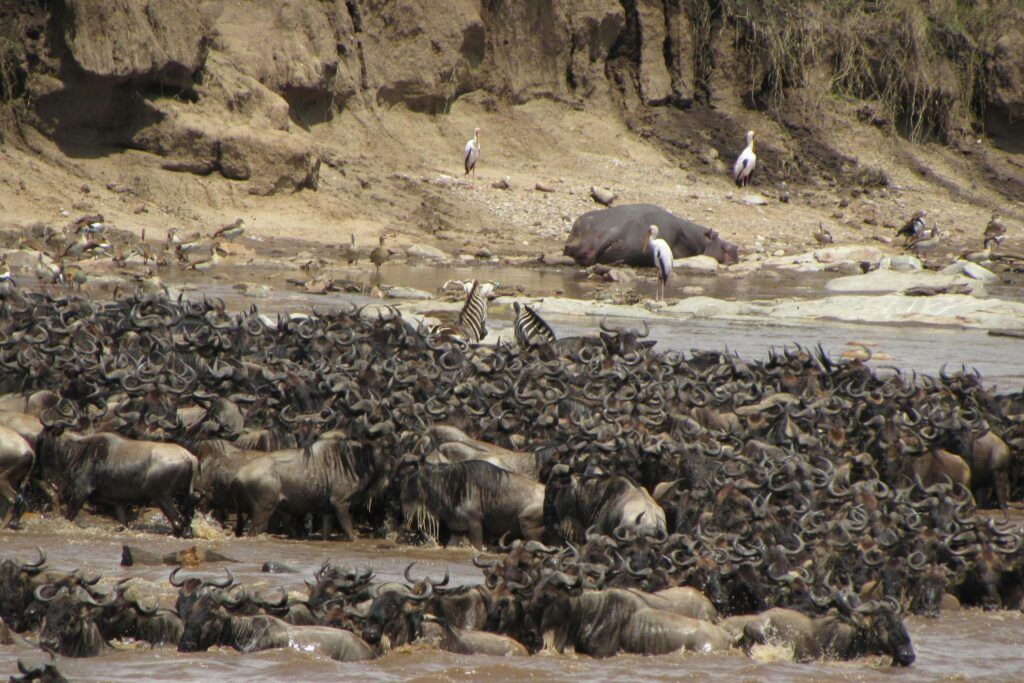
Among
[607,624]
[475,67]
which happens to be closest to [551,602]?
[607,624]

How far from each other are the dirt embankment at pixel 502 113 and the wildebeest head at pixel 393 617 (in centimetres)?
1737

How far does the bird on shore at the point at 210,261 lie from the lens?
20.4 meters

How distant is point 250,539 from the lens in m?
8.15

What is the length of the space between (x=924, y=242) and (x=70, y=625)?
2387 cm

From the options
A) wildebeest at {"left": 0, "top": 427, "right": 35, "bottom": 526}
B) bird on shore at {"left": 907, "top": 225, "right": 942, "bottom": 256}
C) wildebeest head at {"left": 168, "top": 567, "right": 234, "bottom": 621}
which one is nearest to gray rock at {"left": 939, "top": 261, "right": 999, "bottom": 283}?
bird on shore at {"left": 907, "top": 225, "right": 942, "bottom": 256}

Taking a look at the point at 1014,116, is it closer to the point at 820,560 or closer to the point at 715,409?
the point at 715,409

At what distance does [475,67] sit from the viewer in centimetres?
3169

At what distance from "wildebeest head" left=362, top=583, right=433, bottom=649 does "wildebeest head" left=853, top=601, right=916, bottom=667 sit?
196 centimetres

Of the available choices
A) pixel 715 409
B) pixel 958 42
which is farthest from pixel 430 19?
pixel 715 409

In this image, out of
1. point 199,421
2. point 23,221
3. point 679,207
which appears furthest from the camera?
point 679,207

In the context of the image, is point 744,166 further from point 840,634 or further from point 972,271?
point 840,634

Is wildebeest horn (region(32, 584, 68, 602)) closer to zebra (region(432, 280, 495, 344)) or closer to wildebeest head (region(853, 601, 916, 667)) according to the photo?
wildebeest head (region(853, 601, 916, 667))

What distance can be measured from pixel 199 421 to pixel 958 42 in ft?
105

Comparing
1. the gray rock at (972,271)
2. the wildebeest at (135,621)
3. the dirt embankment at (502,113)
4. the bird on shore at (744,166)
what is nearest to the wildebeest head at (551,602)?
the wildebeest at (135,621)
